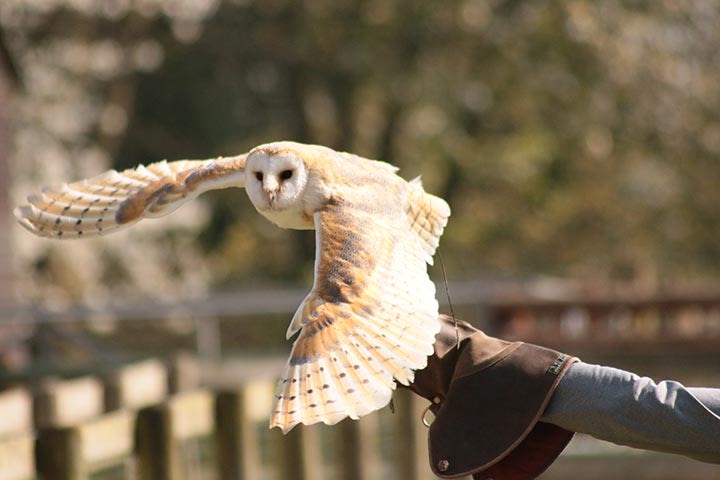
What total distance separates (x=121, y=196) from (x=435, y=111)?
616 inches

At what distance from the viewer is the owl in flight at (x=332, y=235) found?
95.5 inches

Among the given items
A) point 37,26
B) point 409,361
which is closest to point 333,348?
point 409,361

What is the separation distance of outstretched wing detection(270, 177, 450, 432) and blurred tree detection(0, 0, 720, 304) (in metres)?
15.1

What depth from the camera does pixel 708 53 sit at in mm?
18016

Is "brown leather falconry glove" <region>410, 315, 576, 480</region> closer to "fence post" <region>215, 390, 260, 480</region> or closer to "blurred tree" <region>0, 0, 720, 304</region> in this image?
"fence post" <region>215, 390, 260, 480</region>

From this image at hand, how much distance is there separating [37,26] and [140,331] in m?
6.51

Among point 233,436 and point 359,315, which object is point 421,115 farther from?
point 359,315

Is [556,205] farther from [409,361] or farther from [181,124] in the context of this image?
[409,361]

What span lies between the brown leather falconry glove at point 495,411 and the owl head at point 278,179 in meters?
0.45

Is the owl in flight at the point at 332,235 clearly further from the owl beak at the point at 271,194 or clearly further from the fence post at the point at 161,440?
the fence post at the point at 161,440

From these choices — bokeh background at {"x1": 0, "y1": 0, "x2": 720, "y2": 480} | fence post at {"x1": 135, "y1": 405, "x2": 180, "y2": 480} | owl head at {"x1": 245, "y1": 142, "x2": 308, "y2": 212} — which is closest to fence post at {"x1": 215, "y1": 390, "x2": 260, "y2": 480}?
fence post at {"x1": 135, "y1": 405, "x2": 180, "y2": 480}

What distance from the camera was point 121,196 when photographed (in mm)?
3275

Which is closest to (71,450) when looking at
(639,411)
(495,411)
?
(495,411)

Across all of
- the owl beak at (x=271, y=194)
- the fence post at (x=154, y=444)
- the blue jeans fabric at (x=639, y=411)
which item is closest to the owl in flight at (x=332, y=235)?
the owl beak at (x=271, y=194)
